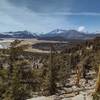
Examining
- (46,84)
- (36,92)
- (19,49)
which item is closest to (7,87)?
(19,49)

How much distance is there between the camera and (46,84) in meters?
46.3

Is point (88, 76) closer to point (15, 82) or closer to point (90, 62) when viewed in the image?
point (90, 62)

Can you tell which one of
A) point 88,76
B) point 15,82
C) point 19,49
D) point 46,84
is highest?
point 19,49

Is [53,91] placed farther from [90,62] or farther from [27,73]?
[90,62]

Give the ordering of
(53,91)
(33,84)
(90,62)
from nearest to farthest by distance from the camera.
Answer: (53,91) → (33,84) → (90,62)

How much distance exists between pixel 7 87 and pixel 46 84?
11605 mm

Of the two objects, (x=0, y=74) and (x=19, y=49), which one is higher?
(x=19, y=49)

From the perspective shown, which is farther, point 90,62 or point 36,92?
point 90,62

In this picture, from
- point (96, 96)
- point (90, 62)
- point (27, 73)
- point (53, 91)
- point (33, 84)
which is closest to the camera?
point (96, 96)

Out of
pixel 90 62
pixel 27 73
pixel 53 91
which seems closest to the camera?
pixel 27 73

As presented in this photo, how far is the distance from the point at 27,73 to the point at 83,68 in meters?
39.8

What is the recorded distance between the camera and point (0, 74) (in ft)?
118

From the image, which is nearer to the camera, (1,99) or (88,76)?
(1,99)

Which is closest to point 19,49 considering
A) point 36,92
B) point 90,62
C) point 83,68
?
point 36,92
